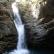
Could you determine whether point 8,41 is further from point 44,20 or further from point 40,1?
point 40,1

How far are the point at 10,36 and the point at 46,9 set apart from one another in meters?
3.86

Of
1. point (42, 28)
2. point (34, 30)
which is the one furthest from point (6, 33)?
point (42, 28)

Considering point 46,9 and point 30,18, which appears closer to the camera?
point 46,9

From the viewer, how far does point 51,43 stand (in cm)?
1421

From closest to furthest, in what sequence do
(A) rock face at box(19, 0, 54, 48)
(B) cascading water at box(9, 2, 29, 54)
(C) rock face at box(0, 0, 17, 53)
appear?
(C) rock face at box(0, 0, 17, 53) < (B) cascading water at box(9, 2, 29, 54) < (A) rock face at box(19, 0, 54, 48)

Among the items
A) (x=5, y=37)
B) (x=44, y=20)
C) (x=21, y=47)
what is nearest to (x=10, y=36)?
(x=5, y=37)

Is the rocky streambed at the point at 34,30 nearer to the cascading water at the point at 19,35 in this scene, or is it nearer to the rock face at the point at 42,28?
the rock face at the point at 42,28

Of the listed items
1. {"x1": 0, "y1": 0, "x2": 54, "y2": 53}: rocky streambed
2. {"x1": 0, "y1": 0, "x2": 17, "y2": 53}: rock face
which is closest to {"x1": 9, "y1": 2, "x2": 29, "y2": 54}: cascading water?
{"x1": 0, "y1": 0, "x2": 54, "y2": 53}: rocky streambed

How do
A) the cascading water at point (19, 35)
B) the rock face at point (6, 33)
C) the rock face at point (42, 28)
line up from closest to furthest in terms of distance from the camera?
the rock face at point (6, 33) → the cascading water at point (19, 35) → the rock face at point (42, 28)

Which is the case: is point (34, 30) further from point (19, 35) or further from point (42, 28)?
point (19, 35)

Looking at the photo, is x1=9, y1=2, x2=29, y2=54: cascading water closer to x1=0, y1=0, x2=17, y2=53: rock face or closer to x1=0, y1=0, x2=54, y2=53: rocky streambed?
x1=0, y1=0, x2=54, y2=53: rocky streambed

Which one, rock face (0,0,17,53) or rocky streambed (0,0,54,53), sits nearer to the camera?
rock face (0,0,17,53)

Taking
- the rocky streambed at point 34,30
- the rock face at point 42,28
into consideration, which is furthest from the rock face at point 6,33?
the rock face at point 42,28

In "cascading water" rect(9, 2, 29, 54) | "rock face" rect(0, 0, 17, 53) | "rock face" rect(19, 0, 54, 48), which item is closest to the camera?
"rock face" rect(0, 0, 17, 53)
